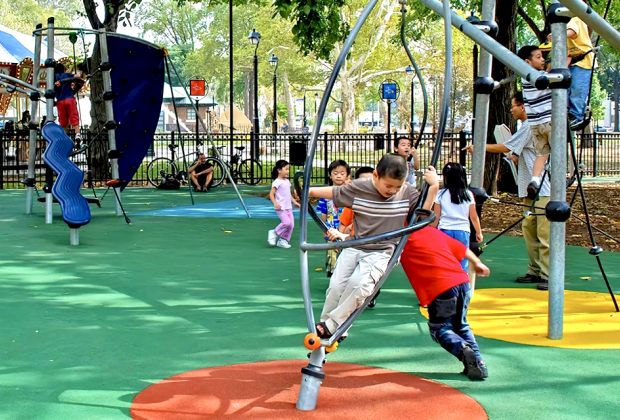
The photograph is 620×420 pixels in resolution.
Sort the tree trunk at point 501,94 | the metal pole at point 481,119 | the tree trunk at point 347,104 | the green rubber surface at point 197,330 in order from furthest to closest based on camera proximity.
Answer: the tree trunk at point 347,104
the tree trunk at point 501,94
the metal pole at point 481,119
the green rubber surface at point 197,330

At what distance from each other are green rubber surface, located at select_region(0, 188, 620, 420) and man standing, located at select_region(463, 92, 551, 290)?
31 cm

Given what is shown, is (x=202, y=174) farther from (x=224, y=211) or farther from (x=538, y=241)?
(x=538, y=241)

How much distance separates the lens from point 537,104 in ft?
24.5

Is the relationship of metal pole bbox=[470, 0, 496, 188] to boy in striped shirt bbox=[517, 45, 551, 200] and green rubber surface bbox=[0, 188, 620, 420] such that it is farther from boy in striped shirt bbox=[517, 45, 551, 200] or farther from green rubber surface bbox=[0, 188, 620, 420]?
green rubber surface bbox=[0, 188, 620, 420]

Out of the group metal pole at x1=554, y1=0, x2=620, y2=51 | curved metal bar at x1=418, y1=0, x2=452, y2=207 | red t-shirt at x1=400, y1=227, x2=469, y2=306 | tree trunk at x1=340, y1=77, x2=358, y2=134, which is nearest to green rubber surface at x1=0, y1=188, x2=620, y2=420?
red t-shirt at x1=400, y1=227, x2=469, y2=306

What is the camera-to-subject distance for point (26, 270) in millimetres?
8859

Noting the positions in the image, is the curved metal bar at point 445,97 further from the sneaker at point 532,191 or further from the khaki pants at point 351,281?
the sneaker at point 532,191

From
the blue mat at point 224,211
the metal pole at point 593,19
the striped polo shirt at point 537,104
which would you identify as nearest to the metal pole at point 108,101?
the blue mat at point 224,211

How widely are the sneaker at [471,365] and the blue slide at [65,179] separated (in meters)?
7.11

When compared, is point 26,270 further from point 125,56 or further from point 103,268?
point 125,56

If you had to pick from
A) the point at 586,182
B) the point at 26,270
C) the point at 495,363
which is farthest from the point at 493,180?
the point at 495,363

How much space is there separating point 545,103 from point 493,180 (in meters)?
9.80

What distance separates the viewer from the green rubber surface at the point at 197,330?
4.64 metres

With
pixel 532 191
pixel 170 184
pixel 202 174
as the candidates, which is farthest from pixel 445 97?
pixel 170 184
